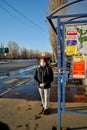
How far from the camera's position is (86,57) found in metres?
6.40

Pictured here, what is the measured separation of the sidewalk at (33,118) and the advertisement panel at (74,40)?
66.9 inches

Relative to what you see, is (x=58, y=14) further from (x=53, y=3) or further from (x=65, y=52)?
(x=53, y=3)

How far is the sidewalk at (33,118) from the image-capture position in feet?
20.9

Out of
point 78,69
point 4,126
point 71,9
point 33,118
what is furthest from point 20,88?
point 71,9

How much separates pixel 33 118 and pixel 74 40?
2.29 meters

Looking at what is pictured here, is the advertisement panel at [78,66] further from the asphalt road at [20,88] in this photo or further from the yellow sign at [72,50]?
the asphalt road at [20,88]

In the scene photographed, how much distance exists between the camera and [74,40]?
615cm

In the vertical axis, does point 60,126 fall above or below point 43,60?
below

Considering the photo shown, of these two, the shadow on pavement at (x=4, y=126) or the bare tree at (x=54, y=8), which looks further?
the bare tree at (x=54, y=8)

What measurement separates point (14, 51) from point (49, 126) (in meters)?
128

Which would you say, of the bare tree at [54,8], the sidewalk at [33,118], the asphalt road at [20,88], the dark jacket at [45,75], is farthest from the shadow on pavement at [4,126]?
the bare tree at [54,8]

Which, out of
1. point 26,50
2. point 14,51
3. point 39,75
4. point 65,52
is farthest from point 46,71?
point 26,50

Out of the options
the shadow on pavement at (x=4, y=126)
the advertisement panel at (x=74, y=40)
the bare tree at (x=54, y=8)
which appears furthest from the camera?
the bare tree at (x=54, y=8)

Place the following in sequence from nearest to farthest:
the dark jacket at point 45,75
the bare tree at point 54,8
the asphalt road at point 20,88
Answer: the dark jacket at point 45,75 → the asphalt road at point 20,88 → the bare tree at point 54,8
